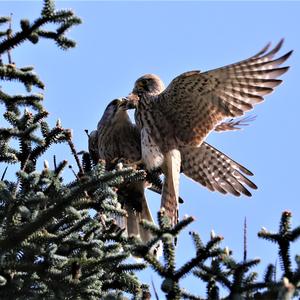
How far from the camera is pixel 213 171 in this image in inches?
295

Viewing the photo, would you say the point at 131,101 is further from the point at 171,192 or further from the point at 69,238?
the point at 69,238

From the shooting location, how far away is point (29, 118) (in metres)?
4.22

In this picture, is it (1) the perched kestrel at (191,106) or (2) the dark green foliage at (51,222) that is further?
(1) the perched kestrel at (191,106)

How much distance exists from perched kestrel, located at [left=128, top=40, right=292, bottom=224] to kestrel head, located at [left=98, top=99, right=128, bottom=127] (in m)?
0.08

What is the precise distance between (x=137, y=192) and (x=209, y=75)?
4.13ft

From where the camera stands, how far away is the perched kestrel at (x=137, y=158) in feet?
22.8

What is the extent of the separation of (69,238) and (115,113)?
330 cm

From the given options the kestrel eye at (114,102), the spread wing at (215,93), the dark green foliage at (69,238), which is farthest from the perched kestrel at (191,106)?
the dark green foliage at (69,238)

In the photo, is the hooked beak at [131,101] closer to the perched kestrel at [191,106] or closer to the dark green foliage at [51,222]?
the perched kestrel at [191,106]

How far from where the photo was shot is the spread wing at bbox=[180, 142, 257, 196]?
7414 mm

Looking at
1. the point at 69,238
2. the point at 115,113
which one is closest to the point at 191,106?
the point at 115,113

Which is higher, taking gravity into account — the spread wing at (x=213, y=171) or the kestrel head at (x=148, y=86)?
the kestrel head at (x=148, y=86)

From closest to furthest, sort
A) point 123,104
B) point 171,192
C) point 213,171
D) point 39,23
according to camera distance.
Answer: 1. point 39,23
2. point 171,192
3. point 123,104
4. point 213,171

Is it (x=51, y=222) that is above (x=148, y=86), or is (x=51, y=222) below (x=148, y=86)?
below
